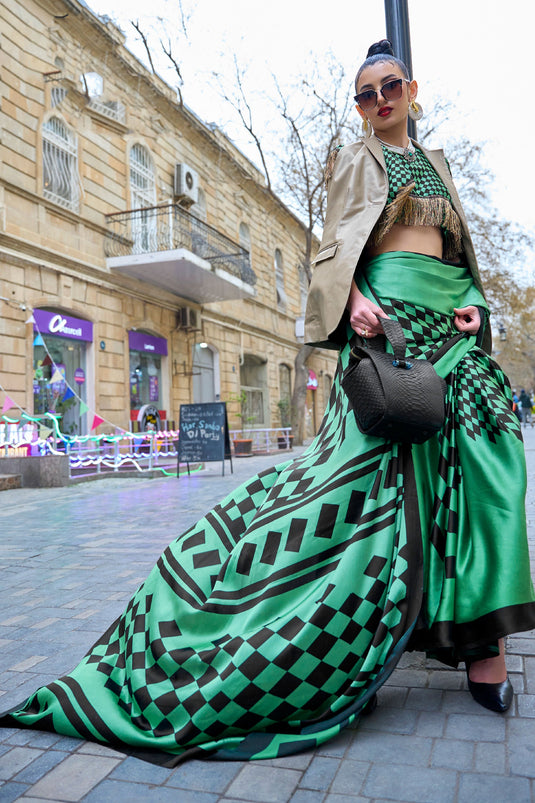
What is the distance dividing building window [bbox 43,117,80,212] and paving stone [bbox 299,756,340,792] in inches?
521

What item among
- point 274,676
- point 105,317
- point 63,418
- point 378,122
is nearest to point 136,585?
point 274,676

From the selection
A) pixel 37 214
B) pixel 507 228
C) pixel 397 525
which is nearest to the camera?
pixel 397 525

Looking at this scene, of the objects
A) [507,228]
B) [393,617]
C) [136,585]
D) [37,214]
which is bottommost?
[136,585]

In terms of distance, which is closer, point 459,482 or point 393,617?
point 393,617

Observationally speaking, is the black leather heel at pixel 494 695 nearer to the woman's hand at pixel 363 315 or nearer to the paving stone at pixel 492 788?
the paving stone at pixel 492 788

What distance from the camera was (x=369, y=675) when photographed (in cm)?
165

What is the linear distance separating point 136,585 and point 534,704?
90.5 inches

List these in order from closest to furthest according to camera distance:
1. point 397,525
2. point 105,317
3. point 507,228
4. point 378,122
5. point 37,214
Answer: point 397,525
point 378,122
point 37,214
point 105,317
point 507,228

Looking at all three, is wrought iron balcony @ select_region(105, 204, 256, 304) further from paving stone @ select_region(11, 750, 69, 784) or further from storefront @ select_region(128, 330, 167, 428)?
paving stone @ select_region(11, 750, 69, 784)

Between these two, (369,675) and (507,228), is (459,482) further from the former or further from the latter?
(507,228)

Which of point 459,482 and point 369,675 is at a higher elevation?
point 459,482

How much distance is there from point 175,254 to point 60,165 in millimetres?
3025

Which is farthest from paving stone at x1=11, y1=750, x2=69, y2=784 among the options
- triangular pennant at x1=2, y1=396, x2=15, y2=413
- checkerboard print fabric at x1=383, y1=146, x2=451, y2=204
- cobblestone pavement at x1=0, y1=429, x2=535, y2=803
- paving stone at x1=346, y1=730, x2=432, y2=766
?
triangular pennant at x1=2, y1=396, x2=15, y2=413

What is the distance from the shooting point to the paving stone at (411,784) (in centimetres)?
140
